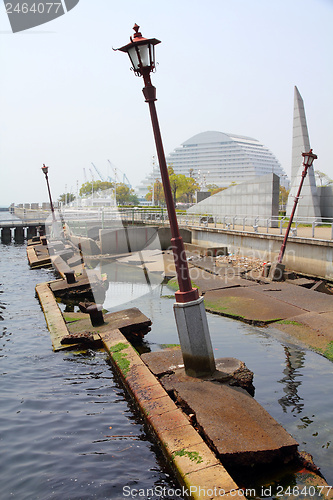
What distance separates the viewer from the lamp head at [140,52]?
5930 mm

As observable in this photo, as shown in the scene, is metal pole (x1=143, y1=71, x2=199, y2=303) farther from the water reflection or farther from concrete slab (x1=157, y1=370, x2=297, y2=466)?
the water reflection

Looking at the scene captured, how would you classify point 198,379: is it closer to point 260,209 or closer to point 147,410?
point 147,410

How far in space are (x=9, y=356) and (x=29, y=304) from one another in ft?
20.1

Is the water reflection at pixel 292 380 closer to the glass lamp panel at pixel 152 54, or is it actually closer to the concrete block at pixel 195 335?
the concrete block at pixel 195 335

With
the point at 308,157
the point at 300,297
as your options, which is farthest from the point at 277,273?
the point at 308,157

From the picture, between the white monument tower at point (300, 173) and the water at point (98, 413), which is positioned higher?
the white monument tower at point (300, 173)

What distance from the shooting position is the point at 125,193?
116938mm

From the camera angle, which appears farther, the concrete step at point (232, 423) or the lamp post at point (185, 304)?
the lamp post at point (185, 304)

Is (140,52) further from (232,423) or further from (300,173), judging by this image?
(300,173)

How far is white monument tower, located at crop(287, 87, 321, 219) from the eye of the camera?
25.1m

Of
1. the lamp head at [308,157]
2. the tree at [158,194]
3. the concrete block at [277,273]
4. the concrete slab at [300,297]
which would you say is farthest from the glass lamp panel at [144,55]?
the tree at [158,194]

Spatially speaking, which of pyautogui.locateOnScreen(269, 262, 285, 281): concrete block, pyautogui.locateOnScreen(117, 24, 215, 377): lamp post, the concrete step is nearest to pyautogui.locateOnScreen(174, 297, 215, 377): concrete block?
Answer: pyautogui.locateOnScreen(117, 24, 215, 377): lamp post

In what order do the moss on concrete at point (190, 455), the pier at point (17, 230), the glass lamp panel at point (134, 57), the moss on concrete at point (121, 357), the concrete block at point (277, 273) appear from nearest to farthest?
the moss on concrete at point (190, 455), the glass lamp panel at point (134, 57), the moss on concrete at point (121, 357), the concrete block at point (277, 273), the pier at point (17, 230)

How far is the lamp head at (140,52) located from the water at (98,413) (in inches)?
206
